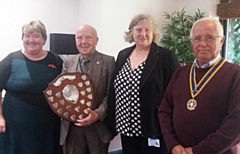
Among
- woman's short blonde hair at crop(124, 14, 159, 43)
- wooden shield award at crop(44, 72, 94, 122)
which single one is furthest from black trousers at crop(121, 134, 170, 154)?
woman's short blonde hair at crop(124, 14, 159, 43)

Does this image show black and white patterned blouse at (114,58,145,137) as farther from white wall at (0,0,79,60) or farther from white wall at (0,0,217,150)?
white wall at (0,0,79,60)

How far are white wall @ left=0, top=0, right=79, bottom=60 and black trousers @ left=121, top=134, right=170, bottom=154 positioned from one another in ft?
6.13

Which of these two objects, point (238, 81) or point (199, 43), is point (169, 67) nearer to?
point (199, 43)

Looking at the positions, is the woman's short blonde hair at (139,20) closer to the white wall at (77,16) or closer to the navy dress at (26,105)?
the navy dress at (26,105)

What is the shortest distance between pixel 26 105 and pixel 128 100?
770 mm

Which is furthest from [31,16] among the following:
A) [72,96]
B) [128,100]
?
[128,100]

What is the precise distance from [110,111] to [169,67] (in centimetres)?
55

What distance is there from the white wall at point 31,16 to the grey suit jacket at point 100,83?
1.46 meters

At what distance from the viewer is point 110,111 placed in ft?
7.93

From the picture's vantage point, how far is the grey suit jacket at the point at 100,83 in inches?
94.9

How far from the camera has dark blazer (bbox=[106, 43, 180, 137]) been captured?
7.43 ft

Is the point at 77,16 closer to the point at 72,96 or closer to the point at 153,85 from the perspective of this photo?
the point at 72,96

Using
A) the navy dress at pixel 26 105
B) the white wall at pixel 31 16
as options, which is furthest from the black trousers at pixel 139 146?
the white wall at pixel 31 16

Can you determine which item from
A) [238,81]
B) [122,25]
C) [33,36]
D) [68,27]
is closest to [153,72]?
[238,81]
